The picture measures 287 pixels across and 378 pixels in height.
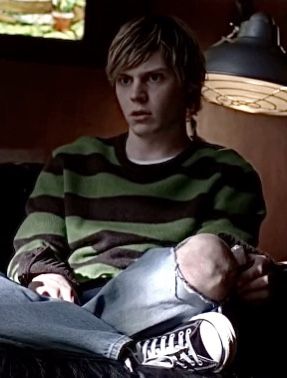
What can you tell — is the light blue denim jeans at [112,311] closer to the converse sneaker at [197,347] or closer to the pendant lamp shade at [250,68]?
the converse sneaker at [197,347]

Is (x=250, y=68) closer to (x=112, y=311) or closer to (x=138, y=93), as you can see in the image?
(x=138, y=93)

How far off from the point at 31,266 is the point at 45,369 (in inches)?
20.6

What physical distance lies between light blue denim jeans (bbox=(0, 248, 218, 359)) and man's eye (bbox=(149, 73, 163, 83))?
0.44 metres

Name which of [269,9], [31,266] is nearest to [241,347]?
[31,266]

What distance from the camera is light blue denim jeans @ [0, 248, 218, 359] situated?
1.33 meters

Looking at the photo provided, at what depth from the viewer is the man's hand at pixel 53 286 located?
1629 millimetres

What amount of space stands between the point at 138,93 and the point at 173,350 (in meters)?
0.65

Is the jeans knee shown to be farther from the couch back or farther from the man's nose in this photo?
the couch back

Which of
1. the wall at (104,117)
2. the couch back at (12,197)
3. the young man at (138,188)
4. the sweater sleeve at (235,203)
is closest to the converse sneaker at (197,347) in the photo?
the young man at (138,188)

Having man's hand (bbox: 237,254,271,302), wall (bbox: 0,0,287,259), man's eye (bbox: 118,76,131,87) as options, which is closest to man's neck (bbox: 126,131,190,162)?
man's eye (bbox: 118,76,131,87)

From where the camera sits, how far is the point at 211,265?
139cm

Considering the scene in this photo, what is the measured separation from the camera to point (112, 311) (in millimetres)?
1528

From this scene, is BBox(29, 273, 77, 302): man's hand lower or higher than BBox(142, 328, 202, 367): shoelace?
lower

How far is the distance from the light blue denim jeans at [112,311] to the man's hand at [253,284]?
11 centimetres
